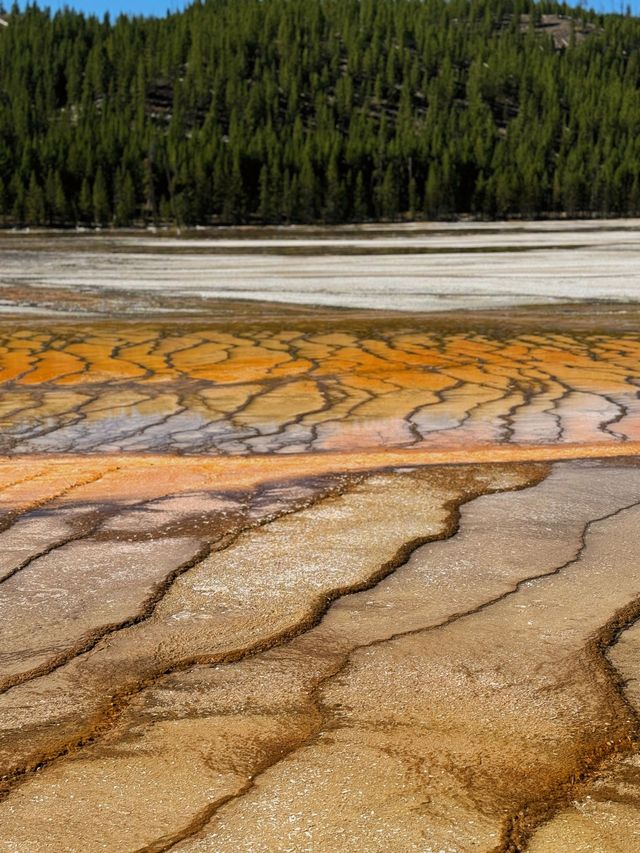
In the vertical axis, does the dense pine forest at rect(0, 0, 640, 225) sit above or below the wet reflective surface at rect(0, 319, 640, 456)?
above

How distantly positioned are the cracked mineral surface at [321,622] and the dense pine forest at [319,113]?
71.4m

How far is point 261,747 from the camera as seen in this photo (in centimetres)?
213

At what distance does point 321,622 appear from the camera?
2811 millimetres

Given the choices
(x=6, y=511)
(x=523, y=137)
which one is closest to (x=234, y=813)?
(x=6, y=511)

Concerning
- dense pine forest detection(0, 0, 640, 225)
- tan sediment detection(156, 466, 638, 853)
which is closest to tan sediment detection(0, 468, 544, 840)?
tan sediment detection(156, 466, 638, 853)

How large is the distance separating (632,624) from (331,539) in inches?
42.1


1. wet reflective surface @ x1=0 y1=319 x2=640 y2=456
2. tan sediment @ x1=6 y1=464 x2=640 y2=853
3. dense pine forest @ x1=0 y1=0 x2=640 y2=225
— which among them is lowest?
wet reflective surface @ x1=0 y1=319 x2=640 y2=456

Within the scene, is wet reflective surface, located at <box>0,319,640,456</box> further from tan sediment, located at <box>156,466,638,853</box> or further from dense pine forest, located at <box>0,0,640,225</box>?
dense pine forest, located at <box>0,0,640,225</box>

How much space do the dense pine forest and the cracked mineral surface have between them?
71.4 m

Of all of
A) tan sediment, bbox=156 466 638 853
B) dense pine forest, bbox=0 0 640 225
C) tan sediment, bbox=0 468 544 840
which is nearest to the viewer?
tan sediment, bbox=156 466 638 853

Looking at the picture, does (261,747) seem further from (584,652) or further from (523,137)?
(523,137)

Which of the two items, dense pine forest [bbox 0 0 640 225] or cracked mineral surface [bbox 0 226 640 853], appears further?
dense pine forest [bbox 0 0 640 225]

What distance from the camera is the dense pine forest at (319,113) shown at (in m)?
82.1

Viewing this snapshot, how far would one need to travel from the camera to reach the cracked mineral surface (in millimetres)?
1906
